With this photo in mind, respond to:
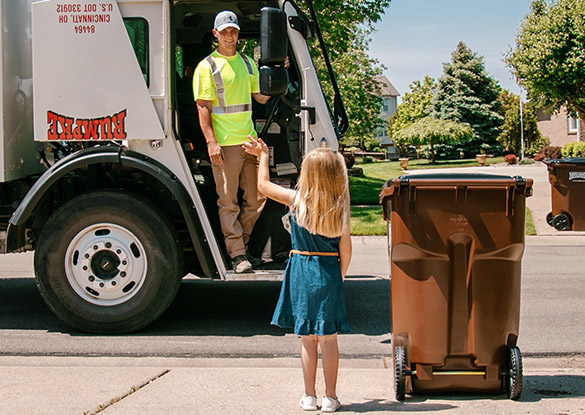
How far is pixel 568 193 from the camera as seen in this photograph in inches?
389

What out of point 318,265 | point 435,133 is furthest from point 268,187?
point 435,133

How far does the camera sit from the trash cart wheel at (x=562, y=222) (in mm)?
9992

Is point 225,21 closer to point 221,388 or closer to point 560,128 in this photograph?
point 221,388

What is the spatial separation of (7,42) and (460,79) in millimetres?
49154

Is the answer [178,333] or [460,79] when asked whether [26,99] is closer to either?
[178,333]

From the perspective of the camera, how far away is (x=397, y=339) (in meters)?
4.26

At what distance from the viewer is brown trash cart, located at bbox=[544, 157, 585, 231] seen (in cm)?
980

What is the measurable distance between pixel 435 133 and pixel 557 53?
1856cm

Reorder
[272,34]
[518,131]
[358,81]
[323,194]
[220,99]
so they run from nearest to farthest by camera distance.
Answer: [323,194], [272,34], [220,99], [358,81], [518,131]

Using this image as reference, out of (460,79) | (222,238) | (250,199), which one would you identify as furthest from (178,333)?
(460,79)

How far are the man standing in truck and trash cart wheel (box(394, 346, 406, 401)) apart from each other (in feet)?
6.07

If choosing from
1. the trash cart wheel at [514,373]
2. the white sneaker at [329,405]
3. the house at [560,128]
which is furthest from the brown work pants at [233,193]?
the house at [560,128]

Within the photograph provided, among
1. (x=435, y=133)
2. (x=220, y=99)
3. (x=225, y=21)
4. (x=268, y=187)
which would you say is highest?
(x=435, y=133)

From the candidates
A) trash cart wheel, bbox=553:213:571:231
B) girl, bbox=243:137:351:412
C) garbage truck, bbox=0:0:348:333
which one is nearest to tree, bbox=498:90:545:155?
trash cart wheel, bbox=553:213:571:231
